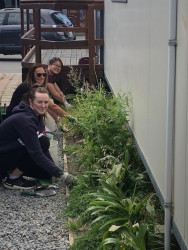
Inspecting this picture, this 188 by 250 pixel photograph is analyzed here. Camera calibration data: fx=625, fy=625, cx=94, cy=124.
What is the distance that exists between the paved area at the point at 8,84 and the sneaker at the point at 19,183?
447cm

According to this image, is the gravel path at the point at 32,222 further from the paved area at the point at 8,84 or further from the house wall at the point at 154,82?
the paved area at the point at 8,84

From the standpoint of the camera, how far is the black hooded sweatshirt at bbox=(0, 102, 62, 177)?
5922mm

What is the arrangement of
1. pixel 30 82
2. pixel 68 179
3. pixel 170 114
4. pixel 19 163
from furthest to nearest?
1. pixel 30 82
2. pixel 19 163
3. pixel 68 179
4. pixel 170 114

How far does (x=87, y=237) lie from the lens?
4680mm

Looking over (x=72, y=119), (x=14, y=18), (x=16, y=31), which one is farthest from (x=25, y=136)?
(x=14, y=18)

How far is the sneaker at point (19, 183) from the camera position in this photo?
6.18m

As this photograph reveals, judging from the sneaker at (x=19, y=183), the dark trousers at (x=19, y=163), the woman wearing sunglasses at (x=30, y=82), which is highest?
the woman wearing sunglasses at (x=30, y=82)

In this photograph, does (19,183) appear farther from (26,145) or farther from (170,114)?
(170,114)

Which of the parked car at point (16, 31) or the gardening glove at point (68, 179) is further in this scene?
the parked car at point (16, 31)

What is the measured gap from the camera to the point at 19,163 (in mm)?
6152

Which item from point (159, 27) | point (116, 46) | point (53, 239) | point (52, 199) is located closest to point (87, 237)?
point (53, 239)

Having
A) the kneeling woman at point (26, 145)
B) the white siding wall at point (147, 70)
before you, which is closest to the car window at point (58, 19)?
the white siding wall at point (147, 70)

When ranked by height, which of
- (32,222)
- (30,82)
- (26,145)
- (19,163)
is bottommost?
(32,222)

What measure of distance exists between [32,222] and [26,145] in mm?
936
